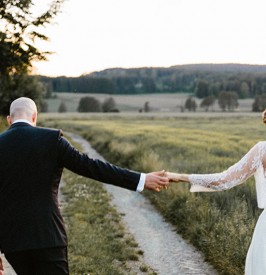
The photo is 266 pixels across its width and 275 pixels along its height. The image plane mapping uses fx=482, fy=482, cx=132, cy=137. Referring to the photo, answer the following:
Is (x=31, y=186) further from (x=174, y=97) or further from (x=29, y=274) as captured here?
(x=174, y=97)

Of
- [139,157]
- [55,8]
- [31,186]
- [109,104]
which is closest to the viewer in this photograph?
[31,186]

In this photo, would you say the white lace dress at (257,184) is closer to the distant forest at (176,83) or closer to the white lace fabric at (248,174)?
the white lace fabric at (248,174)

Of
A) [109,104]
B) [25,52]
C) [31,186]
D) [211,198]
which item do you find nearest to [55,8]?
[25,52]

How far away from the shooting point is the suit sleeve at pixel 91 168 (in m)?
3.95

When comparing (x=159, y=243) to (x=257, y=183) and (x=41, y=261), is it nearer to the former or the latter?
(x=257, y=183)

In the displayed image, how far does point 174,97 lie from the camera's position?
129m

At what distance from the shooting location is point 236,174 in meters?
4.58

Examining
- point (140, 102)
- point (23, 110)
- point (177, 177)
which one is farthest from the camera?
point (140, 102)

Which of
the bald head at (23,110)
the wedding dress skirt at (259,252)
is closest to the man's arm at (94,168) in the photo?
the bald head at (23,110)

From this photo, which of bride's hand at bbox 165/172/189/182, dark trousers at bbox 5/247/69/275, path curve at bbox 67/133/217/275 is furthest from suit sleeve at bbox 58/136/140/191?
path curve at bbox 67/133/217/275

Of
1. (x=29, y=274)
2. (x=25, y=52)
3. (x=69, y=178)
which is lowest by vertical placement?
(x=69, y=178)

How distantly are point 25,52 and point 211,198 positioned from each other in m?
6.25

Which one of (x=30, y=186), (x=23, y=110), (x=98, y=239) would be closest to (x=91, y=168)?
(x=30, y=186)

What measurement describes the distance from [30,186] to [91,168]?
22.0 inches
